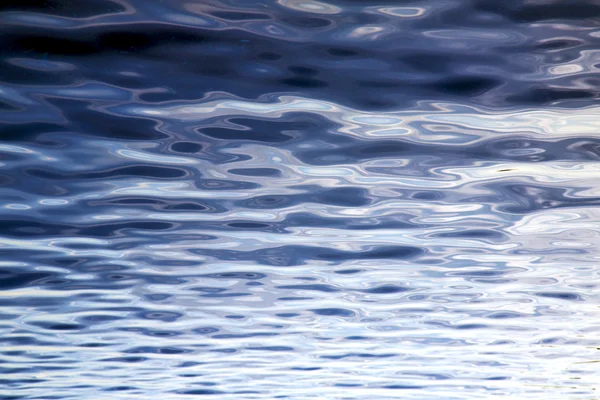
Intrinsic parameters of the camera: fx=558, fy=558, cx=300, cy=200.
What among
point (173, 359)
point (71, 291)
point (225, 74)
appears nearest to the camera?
point (225, 74)

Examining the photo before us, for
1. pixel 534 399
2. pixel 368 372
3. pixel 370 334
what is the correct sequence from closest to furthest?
pixel 370 334
pixel 368 372
pixel 534 399

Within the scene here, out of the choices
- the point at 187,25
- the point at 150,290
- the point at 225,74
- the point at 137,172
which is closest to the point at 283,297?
the point at 150,290

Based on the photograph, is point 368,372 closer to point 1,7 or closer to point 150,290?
point 150,290

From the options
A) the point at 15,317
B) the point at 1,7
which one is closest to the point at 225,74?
the point at 1,7

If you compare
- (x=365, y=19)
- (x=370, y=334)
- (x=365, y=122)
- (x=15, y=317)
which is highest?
(x=365, y=19)

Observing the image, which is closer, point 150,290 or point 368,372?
point 150,290

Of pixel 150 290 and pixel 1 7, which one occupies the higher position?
pixel 1 7
